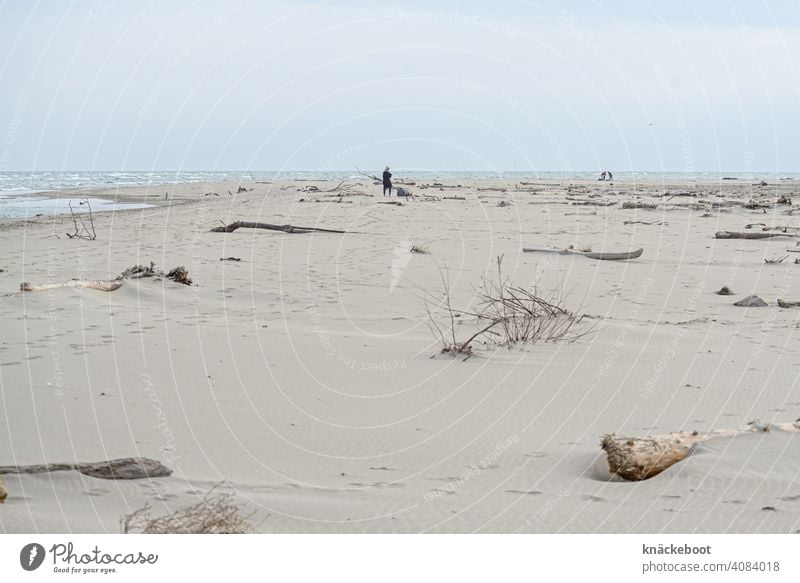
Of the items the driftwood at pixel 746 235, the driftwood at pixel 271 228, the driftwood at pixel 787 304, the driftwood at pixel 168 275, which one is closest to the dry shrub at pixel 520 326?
the driftwood at pixel 787 304

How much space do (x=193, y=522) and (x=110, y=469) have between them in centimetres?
93

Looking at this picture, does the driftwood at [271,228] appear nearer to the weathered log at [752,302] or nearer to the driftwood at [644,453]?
the weathered log at [752,302]

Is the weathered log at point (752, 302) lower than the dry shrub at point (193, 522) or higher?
higher

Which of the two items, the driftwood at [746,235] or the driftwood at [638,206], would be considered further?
the driftwood at [638,206]

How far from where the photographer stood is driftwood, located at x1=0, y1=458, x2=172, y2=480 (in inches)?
158

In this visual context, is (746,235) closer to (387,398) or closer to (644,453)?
(387,398)

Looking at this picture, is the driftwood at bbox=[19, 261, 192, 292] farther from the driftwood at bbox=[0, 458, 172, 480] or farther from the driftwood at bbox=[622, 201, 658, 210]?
the driftwood at bbox=[622, 201, 658, 210]

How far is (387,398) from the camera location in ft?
18.7

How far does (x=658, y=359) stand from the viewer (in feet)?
21.5
